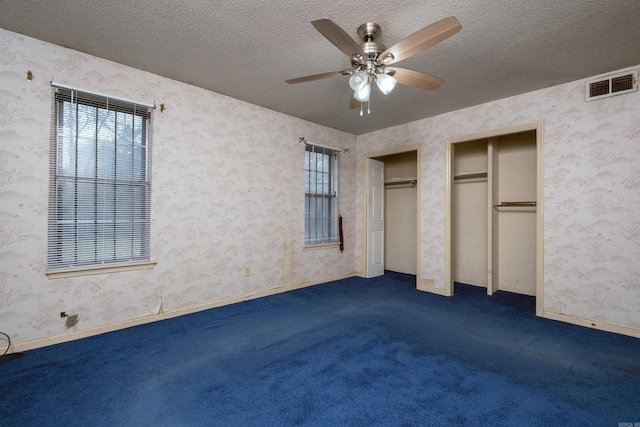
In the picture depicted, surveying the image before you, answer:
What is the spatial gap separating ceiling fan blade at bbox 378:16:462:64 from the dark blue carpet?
2.25m

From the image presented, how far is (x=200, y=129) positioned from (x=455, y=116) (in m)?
3.44

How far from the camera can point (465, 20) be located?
2186mm

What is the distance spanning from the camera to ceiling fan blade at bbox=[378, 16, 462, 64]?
1.66 meters

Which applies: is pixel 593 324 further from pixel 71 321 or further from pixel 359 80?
pixel 71 321

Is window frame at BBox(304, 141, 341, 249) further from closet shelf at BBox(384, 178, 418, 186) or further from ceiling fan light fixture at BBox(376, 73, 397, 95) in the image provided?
ceiling fan light fixture at BBox(376, 73, 397, 95)

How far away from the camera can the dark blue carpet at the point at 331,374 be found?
1.68 m

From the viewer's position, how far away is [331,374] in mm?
2105

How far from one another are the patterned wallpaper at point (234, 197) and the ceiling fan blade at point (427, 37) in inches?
94.6

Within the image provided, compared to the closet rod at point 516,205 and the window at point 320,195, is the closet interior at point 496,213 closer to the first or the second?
the closet rod at point 516,205

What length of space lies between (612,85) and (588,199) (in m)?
1.16

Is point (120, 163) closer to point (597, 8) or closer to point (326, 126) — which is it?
point (326, 126)

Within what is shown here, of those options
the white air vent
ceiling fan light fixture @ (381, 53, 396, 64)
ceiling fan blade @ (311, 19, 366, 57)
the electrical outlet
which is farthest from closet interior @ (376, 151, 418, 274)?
the electrical outlet

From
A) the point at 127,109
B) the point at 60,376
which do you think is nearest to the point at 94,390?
the point at 60,376

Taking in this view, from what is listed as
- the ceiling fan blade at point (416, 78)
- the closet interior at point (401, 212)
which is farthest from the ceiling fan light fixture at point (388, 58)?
the closet interior at point (401, 212)
